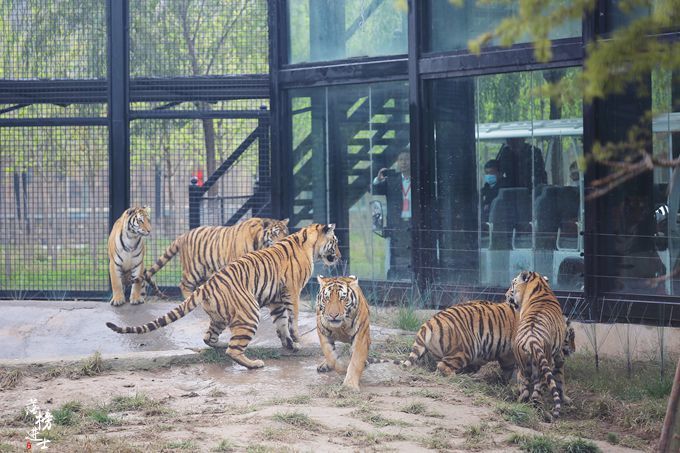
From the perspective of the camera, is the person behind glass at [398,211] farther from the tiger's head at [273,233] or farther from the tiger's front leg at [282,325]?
the tiger's front leg at [282,325]

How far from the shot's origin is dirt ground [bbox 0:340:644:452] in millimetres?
5883

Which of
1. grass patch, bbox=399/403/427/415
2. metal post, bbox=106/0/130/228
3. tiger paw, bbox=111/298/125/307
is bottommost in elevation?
grass patch, bbox=399/403/427/415

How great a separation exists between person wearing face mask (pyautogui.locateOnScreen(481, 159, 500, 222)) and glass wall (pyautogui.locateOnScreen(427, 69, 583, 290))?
0.4 inches

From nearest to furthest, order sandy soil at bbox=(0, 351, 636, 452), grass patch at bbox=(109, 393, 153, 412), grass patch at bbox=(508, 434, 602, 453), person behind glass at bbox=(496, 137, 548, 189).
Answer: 1. sandy soil at bbox=(0, 351, 636, 452)
2. grass patch at bbox=(508, 434, 602, 453)
3. grass patch at bbox=(109, 393, 153, 412)
4. person behind glass at bbox=(496, 137, 548, 189)

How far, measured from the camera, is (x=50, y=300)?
11297mm

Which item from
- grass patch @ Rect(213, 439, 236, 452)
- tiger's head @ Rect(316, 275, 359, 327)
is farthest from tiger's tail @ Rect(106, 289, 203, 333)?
grass patch @ Rect(213, 439, 236, 452)

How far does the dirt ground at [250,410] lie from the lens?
5883 millimetres

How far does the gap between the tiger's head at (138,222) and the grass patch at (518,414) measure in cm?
494

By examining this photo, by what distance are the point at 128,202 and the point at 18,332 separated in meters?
2.65

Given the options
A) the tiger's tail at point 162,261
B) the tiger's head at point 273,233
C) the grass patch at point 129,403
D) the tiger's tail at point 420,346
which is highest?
the tiger's head at point 273,233

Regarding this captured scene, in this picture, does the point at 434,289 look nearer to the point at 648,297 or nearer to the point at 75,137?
the point at 648,297

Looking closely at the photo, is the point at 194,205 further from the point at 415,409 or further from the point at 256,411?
the point at 415,409

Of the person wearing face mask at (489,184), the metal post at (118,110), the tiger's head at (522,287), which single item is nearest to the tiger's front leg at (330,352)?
the tiger's head at (522,287)

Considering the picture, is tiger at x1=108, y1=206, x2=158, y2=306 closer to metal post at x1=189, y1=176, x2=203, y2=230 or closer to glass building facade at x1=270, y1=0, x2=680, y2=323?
metal post at x1=189, y1=176, x2=203, y2=230
